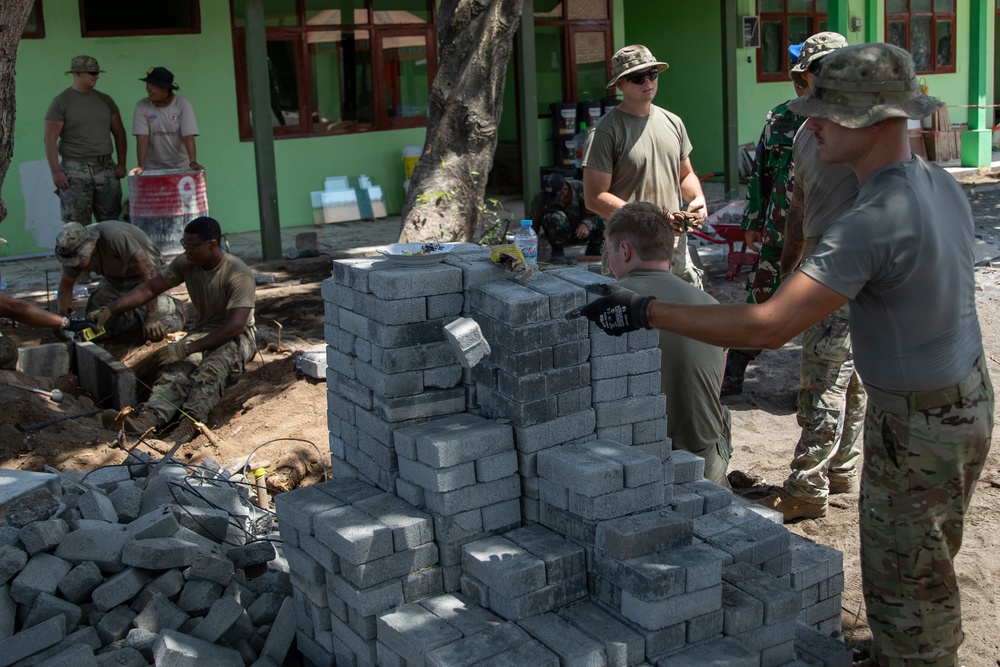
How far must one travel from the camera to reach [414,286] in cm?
363

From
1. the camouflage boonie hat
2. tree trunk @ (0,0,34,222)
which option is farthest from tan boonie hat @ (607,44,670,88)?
tree trunk @ (0,0,34,222)

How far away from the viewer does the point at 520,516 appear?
3.60 m

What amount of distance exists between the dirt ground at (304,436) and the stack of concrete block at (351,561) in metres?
1.83

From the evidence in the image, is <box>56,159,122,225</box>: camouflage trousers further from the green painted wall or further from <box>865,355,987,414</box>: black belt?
<box>865,355,987,414</box>: black belt

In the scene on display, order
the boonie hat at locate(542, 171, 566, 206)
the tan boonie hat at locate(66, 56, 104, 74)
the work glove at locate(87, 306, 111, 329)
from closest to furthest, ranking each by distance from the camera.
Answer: the work glove at locate(87, 306, 111, 329) → the tan boonie hat at locate(66, 56, 104, 74) → the boonie hat at locate(542, 171, 566, 206)

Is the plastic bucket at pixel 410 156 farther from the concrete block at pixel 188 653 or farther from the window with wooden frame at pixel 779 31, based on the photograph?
the concrete block at pixel 188 653

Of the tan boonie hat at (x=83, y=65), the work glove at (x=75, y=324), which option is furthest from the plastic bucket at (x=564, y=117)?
the work glove at (x=75, y=324)

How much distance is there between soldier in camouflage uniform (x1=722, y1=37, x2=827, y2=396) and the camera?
569cm

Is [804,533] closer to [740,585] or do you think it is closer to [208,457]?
[740,585]

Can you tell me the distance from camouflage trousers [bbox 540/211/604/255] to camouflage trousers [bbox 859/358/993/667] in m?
6.84

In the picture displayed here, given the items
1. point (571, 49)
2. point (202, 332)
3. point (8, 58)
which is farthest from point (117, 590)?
point (571, 49)

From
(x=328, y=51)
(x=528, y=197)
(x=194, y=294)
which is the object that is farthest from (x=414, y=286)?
(x=328, y=51)

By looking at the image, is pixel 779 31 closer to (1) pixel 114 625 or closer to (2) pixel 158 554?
(2) pixel 158 554

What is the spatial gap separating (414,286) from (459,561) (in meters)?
0.93
